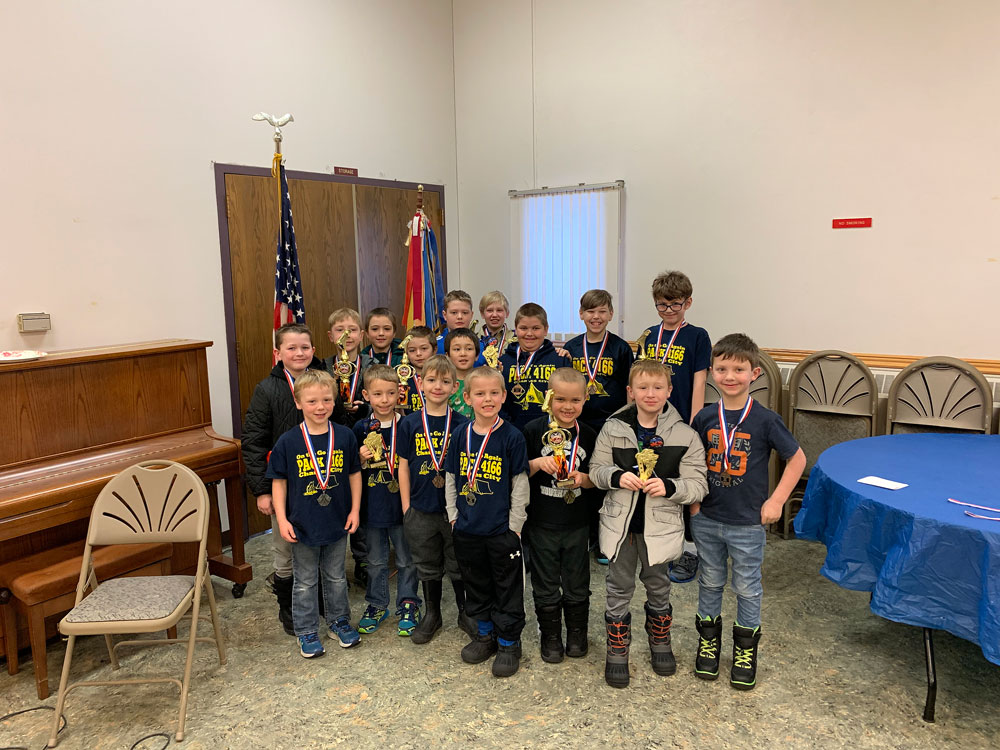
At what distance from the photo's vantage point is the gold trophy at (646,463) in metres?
2.63

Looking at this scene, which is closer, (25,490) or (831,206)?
(25,490)

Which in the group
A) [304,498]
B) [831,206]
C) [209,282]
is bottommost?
[304,498]

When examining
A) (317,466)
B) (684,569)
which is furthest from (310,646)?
(684,569)

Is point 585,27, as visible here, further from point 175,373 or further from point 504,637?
point 504,637

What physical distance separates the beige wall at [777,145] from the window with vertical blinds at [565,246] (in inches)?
4.8

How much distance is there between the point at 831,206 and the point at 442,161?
320 centimetres

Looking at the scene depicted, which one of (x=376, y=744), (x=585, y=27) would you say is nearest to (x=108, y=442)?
(x=376, y=744)

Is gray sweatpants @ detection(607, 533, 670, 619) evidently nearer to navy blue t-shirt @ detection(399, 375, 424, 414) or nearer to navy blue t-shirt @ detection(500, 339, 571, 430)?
navy blue t-shirt @ detection(500, 339, 571, 430)

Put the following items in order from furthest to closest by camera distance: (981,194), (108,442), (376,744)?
(981,194)
(108,442)
(376,744)

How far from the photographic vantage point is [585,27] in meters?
5.48

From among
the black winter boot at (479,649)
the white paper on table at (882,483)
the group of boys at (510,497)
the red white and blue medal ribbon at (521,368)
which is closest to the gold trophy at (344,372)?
the group of boys at (510,497)

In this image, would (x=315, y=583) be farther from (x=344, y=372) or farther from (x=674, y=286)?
(x=674, y=286)

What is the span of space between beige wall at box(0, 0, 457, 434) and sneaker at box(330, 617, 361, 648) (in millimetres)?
1907

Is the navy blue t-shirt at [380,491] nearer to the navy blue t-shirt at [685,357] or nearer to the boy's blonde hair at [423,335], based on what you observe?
the boy's blonde hair at [423,335]
